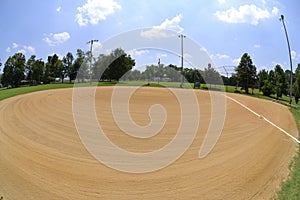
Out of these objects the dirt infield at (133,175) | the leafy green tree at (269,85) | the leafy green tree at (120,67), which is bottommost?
the dirt infield at (133,175)

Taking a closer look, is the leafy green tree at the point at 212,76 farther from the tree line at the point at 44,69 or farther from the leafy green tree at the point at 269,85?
the tree line at the point at 44,69

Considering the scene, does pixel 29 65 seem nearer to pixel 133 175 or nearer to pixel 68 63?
pixel 68 63

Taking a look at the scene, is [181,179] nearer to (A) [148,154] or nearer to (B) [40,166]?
(A) [148,154]

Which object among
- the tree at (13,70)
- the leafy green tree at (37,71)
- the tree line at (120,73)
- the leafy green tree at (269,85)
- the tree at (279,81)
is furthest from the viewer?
the leafy green tree at (37,71)

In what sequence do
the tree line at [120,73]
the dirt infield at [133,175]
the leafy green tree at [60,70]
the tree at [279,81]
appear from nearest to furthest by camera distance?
the dirt infield at [133,175] → the tree line at [120,73] → the tree at [279,81] → the leafy green tree at [60,70]

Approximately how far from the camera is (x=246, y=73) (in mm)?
43156

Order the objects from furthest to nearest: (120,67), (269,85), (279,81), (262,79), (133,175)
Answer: (262,79) → (279,81) → (269,85) → (120,67) → (133,175)

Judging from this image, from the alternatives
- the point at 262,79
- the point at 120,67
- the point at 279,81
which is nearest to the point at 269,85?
the point at 279,81

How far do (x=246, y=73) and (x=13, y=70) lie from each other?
5176 cm

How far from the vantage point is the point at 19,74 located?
2076 inches

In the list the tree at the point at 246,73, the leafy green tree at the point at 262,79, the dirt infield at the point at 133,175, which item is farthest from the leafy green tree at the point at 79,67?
the dirt infield at the point at 133,175

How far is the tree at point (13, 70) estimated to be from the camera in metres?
51.8

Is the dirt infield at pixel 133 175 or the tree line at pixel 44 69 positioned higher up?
the tree line at pixel 44 69

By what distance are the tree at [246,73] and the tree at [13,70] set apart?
48921 millimetres
